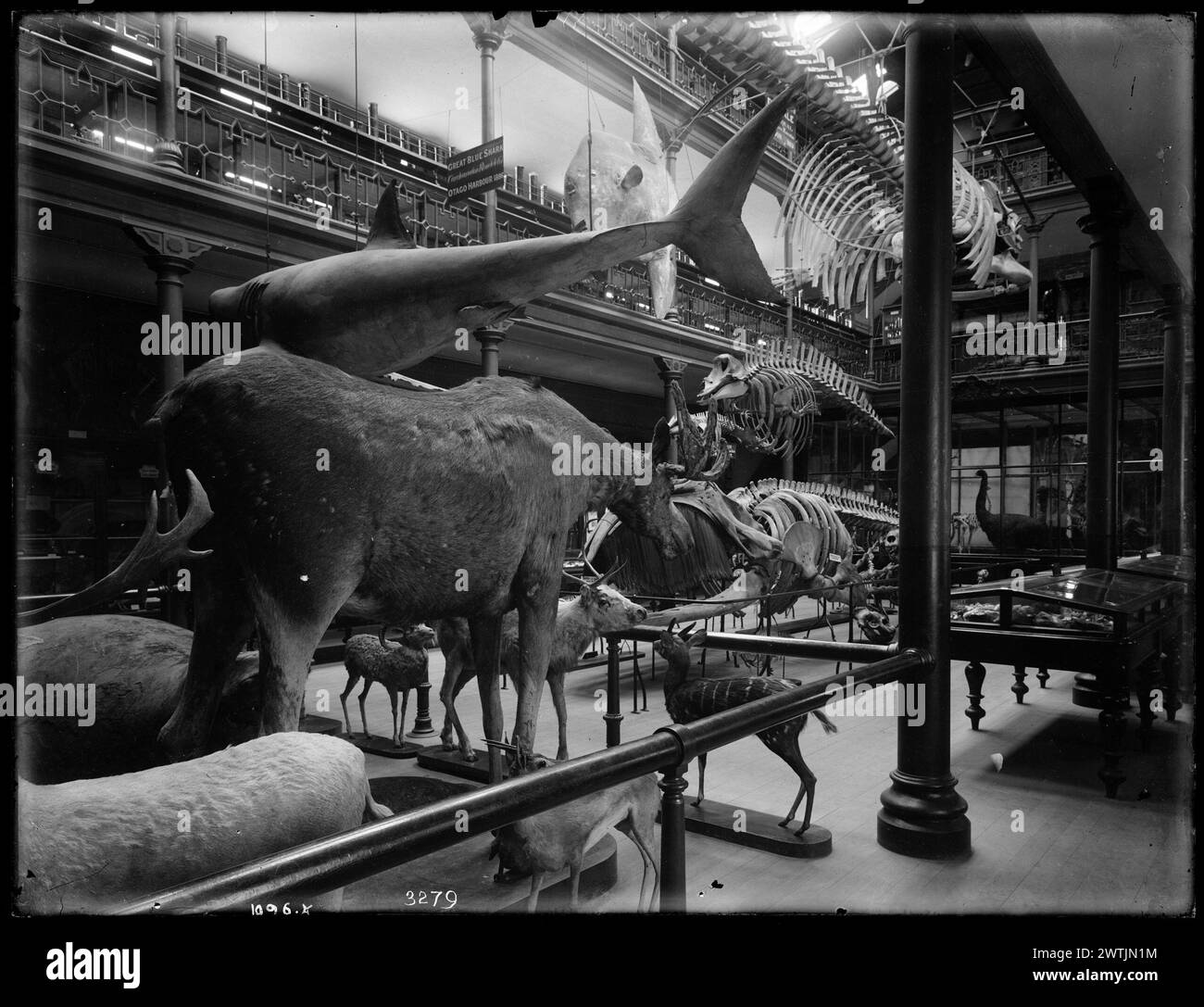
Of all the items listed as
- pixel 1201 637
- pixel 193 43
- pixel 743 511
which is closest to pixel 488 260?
Result: pixel 1201 637

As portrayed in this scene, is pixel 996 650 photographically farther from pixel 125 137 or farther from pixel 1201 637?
pixel 125 137

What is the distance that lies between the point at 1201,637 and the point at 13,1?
439 centimetres

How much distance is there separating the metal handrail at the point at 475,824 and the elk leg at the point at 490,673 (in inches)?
30.7

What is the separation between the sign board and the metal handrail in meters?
1.97

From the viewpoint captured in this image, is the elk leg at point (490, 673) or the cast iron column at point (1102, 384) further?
the cast iron column at point (1102, 384)

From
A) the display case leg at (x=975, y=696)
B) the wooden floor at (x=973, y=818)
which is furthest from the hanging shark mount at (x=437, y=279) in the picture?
the display case leg at (x=975, y=696)

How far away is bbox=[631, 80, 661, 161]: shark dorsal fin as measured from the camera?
24.3ft

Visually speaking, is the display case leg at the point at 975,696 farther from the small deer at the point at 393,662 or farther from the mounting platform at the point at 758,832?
the small deer at the point at 393,662

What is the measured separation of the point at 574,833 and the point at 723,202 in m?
1.79

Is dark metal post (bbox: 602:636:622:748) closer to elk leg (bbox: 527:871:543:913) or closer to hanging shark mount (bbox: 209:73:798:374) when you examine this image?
elk leg (bbox: 527:871:543:913)

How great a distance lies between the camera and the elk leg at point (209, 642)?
5.59 feet

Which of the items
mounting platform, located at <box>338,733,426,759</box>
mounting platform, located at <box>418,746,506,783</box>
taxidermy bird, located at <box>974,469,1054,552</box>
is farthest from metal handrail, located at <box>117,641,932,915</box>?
taxidermy bird, located at <box>974,469,1054,552</box>

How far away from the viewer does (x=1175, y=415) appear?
8.69 meters
